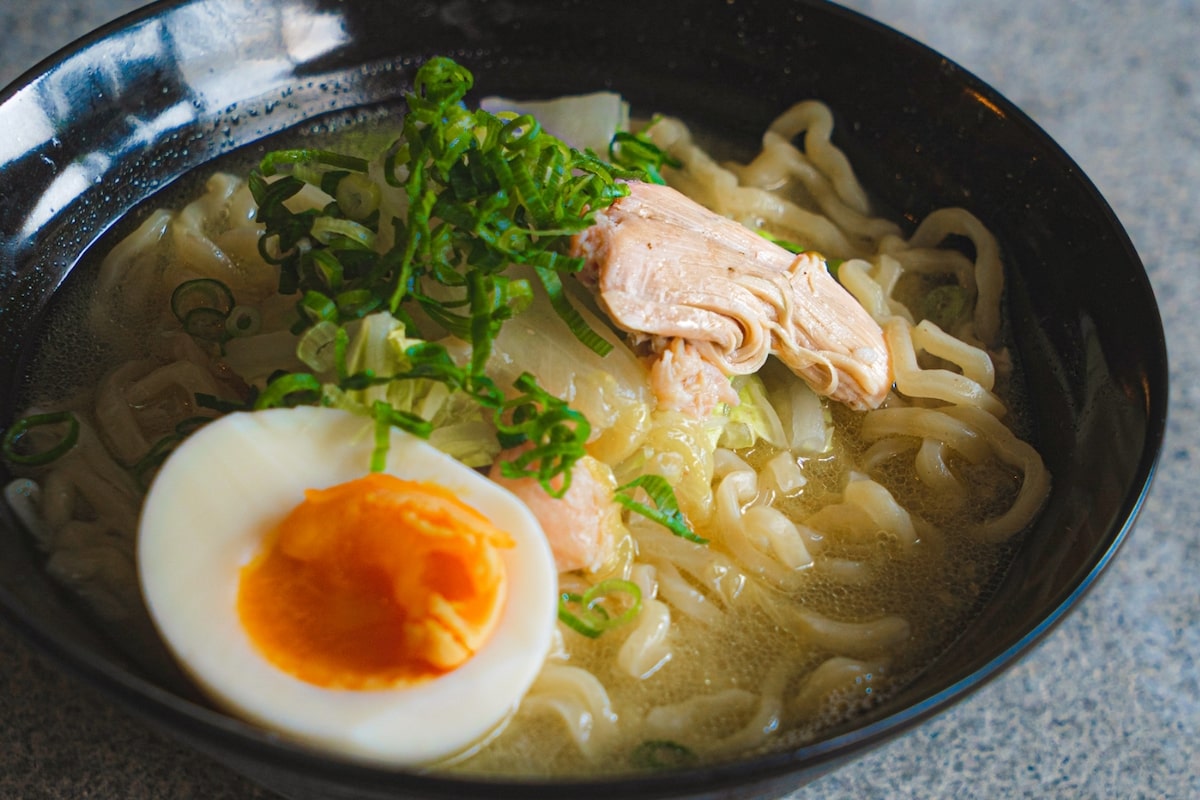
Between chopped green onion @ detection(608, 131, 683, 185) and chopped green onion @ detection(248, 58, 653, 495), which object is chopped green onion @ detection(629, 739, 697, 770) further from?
chopped green onion @ detection(608, 131, 683, 185)

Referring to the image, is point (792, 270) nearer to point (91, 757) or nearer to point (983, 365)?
point (983, 365)

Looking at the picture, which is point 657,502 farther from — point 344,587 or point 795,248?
point 795,248

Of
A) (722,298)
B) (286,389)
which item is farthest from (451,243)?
(722,298)

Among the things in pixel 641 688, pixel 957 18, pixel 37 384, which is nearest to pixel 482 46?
pixel 37 384

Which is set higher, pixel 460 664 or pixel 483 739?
pixel 460 664

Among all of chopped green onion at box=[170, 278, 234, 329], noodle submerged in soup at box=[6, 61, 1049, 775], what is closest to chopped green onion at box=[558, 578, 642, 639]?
noodle submerged in soup at box=[6, 61, 1049, 775]

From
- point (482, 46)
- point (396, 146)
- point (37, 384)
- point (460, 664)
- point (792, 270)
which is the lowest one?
point (460, 664)

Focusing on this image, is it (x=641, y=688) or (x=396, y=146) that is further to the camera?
(x=396, y=146)
